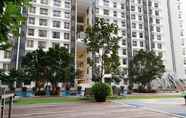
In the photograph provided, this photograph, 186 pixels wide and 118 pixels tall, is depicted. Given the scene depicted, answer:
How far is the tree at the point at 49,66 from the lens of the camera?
27875 millimetres

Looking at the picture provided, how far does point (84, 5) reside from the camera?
47.4m

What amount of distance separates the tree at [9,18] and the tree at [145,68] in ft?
114

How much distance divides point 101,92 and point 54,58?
13053 millimetres

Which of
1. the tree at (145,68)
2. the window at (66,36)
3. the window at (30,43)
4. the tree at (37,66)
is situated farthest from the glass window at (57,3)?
the tree at (145,68)

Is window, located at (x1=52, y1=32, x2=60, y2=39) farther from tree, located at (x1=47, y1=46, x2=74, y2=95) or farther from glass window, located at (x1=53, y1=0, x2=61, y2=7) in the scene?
tree, located at (x1=47, y1=46, x2=74, y2=95)

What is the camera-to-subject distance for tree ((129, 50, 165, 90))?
35419mm

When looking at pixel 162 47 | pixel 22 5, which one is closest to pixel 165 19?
pixel 162 47

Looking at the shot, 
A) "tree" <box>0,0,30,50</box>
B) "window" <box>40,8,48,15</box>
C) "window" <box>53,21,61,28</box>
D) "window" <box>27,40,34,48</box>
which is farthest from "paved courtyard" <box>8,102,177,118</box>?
"window" <box>40,8,48,15</box>

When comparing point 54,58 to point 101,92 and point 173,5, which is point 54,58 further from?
point 173,5

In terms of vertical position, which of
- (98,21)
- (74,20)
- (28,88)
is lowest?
(28,88)

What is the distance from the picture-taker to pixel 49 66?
92.4ft

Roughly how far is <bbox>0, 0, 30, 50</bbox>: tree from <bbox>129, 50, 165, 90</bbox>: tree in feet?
114

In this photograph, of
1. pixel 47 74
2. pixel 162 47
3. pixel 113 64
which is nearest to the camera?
pixel 113 64

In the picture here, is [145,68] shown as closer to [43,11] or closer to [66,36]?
[66,36]
